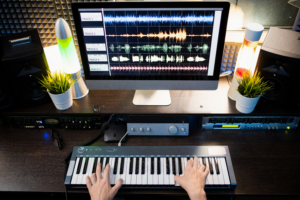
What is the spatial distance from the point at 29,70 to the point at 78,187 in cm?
67

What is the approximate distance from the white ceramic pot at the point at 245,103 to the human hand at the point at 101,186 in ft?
2.45

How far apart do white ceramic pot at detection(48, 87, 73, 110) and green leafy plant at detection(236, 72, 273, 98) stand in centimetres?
95

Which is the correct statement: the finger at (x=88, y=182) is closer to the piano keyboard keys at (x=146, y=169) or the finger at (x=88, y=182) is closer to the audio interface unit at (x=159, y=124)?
the piano keyboard keys at (x=146, y=169)

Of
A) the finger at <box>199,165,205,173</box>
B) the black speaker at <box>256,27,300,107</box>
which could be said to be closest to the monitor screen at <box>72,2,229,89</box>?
the black speaker at <box>256,27,300,107</box>

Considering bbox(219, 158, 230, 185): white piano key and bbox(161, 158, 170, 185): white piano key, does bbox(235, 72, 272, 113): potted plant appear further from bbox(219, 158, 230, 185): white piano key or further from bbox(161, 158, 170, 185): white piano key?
bbox(161, 158, 170, 185): white piano key

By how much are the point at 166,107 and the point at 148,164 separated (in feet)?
1.16

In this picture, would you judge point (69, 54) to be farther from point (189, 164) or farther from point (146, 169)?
Answer: point (189, 164)

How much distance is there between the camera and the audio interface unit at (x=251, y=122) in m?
1.31

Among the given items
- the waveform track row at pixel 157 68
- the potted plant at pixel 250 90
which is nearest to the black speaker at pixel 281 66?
the potted plant at pixel 250 90

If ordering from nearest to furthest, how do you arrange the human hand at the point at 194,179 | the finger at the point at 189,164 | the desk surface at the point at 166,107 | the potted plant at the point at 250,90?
the human hand at the point at 194,179 → the finger at the point at 189,164 → the potted plant at the point at 250,90 → the desk surface at the point at 166,107

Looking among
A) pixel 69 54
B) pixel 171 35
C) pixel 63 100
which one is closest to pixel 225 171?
pixel 171 35

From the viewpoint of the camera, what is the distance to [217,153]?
3.84 feet

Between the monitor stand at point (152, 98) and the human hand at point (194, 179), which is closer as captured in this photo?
the human hand at point (194, 179)

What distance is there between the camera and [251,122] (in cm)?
132
